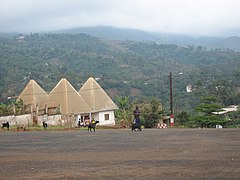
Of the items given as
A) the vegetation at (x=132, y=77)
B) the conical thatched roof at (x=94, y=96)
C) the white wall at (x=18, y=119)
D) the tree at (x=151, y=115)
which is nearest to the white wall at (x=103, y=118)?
the conical thatched roof at (x=94, y=96)

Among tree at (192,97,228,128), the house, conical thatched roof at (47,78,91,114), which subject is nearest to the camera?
tree at (192,97,228,128)

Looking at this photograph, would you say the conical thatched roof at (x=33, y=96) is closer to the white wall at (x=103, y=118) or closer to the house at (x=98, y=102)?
the house at (x=98, y=102)

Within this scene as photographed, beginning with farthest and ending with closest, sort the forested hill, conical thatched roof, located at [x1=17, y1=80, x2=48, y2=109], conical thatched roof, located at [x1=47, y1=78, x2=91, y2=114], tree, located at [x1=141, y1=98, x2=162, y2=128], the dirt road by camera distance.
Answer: the forested hill
conical thatched roof, located at [x1=17, y1=80, x2=48, y2=109]
tree, located at [x1=141, y1=98, x2=162, y2=128]
conical thatched roof, located at [x1=47, y1=78, x2=91, y2=114]
the dirt road

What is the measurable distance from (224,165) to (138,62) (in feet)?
345

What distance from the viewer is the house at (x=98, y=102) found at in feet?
162

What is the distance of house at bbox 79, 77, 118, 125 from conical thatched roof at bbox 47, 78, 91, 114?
5.60 ft

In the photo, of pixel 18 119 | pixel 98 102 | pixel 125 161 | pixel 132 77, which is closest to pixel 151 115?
pixel 98 102

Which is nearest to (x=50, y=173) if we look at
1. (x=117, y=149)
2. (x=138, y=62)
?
(x=117, y=149)

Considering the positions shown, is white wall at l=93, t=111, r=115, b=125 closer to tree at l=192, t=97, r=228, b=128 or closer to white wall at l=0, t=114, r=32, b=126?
white wall at l=0, t=114, r=32, b=126

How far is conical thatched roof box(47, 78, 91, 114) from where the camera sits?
46438 mm

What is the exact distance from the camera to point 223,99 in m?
68.9

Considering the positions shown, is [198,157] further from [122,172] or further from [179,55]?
[179,55]

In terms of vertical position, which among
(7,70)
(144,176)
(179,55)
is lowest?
(144,176)

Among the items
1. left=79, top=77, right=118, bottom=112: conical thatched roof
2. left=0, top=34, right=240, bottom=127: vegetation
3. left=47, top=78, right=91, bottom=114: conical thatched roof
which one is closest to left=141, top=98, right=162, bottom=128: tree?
left=0, top=34, right=240, bottom=127: vegetation
